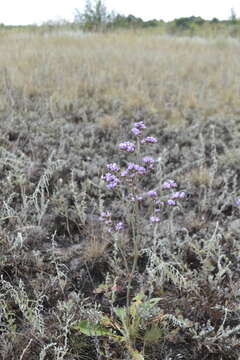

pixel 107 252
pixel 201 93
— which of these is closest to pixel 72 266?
pixel 107 252

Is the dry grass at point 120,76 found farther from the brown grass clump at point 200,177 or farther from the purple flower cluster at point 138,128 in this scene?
the purple flower cluster at point 138,128

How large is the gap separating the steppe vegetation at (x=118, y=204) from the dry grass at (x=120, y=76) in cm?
3

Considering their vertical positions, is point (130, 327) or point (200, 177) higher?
point (200, 177)

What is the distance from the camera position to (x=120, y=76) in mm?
6816

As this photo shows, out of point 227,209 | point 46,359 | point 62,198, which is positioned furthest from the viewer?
point 227,209

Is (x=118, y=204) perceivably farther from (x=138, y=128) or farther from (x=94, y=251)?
(x=138, y=128)

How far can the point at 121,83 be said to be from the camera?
253 inches

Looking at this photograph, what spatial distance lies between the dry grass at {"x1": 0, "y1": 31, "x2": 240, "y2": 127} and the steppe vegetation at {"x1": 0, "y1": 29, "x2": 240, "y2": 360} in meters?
0.03

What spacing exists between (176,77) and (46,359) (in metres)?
6.00

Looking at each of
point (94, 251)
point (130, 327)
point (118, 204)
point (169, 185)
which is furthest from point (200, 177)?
point (130, 327)

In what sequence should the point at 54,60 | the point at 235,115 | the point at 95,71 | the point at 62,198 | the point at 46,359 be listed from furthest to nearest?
the point at 54,60 → the point at 95,71 → the point at 235,115 → the point at 62,198 → the point at 46,359

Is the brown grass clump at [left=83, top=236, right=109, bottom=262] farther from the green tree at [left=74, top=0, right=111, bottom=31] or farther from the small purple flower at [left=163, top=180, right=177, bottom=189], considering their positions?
the green tree at [left=74, top=0, right=111, bottom=31]

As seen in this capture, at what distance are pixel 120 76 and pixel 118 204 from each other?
3.99m

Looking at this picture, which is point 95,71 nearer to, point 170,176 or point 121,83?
point 121,83
